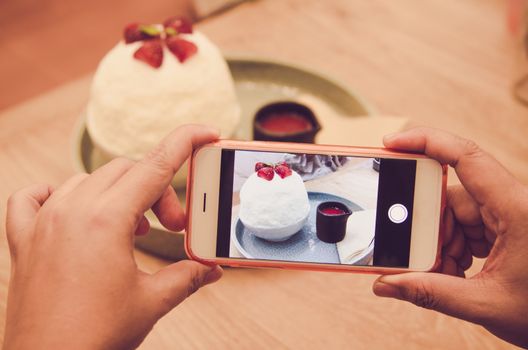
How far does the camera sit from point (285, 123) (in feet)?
3.47

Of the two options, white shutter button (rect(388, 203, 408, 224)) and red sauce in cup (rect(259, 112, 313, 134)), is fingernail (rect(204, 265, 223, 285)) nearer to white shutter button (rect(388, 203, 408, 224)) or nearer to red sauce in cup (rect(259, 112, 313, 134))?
white shutter button (rect(388, 203, 408, 224))

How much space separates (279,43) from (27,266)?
0.93 meters

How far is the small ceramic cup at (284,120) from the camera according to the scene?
102 cm

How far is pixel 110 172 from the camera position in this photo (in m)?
0.58

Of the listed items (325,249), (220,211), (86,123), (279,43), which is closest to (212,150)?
(220,211)

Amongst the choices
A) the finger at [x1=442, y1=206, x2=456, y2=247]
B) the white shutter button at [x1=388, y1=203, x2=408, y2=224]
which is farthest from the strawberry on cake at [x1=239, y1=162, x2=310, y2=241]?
the finger at [x1=442, y1=206, x2=456, y2=247]

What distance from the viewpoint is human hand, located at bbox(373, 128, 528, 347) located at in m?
0.58

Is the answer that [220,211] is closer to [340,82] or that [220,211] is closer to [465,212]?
[465,212]

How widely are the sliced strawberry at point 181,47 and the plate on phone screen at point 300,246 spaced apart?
0.43m

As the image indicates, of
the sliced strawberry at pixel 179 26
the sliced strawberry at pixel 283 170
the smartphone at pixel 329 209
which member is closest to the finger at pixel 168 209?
the smartphone at pixel 329 209

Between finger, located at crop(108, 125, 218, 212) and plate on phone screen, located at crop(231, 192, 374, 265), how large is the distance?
0.12m

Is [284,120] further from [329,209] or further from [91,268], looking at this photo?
[91,268]

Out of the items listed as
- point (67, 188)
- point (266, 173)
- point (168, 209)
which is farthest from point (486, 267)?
point (67, 188)

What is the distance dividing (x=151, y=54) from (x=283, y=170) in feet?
1.39
